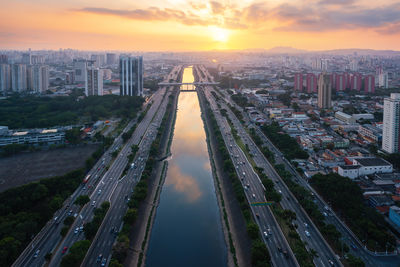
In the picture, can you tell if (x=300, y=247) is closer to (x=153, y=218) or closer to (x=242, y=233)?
(x=242, y=233)

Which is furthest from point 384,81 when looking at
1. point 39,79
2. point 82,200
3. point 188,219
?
point 39,79

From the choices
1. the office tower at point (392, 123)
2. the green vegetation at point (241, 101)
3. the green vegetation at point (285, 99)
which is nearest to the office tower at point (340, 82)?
the green vegetation at point (285, 99)

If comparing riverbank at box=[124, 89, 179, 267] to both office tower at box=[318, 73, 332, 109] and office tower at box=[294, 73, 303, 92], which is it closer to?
office tower at box=[318, 73, 332, 109]

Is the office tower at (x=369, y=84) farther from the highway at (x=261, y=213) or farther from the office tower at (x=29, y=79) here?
the office tower at (x=29, y=79)

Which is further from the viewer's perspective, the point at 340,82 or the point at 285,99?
the point at 340,82

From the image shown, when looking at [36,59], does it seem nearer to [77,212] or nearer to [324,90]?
[324,90]

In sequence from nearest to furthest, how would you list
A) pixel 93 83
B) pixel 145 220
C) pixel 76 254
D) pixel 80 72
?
1. pixel 76 254
2. pixel 145 220
3. pixel 93 83
4. pixel 80 72

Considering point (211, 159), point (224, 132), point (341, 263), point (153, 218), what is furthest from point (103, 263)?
point (224, 132)

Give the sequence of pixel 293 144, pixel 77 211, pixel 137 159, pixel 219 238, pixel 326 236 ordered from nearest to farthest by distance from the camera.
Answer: pixel 326 236
pixel 219 238
pixel 77 211
pixel 137 159
pixel 293 144
